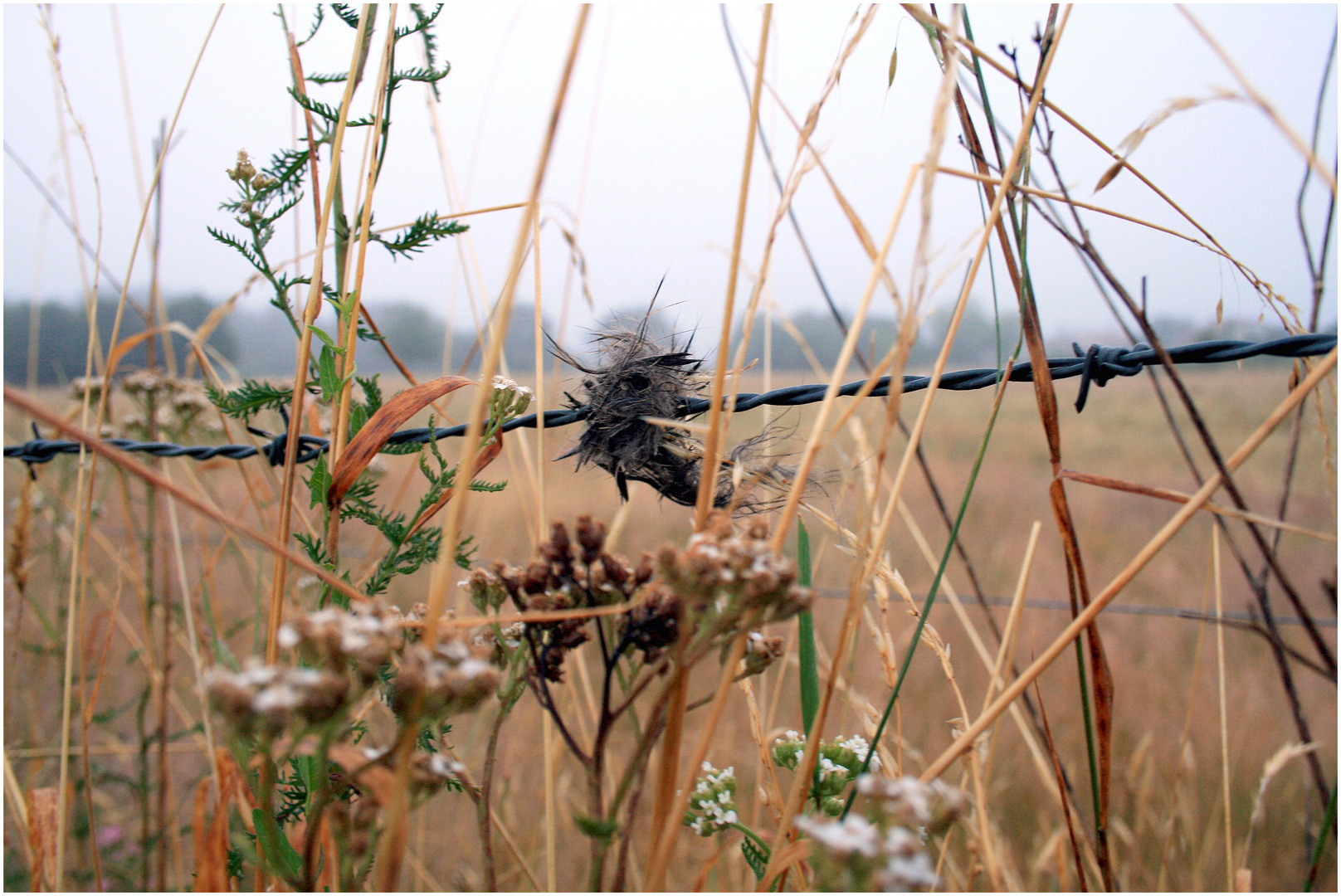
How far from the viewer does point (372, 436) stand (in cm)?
95

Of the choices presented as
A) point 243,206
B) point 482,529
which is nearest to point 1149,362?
point 243,206

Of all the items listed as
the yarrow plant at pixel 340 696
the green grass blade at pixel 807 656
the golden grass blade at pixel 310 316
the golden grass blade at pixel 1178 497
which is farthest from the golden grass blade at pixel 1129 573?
the golden grass blade at pixel 310 316

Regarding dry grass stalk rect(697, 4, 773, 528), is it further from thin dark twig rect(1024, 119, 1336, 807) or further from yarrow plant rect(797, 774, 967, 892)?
thin dark twig rect(1024, 119, 1336, 807)

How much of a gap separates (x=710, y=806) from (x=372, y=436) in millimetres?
754

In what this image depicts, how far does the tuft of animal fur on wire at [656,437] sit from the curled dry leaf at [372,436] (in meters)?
0.28

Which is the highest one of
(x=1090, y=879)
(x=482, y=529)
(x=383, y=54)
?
(x=383, y=54)

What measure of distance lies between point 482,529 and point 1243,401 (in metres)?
8.29

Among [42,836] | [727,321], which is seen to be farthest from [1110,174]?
[42,836]

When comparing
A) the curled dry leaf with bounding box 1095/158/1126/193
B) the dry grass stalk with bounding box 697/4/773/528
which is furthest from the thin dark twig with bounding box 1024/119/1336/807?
the dry grass stalk with bounding box 697/4/773/528

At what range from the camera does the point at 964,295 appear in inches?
36.5

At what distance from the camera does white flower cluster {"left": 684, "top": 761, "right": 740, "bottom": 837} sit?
1.00 metres

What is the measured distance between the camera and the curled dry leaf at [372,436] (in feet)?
3.10

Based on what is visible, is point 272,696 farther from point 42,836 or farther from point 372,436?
point 42,836

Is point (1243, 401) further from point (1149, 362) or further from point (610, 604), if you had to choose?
point (610, 604)
